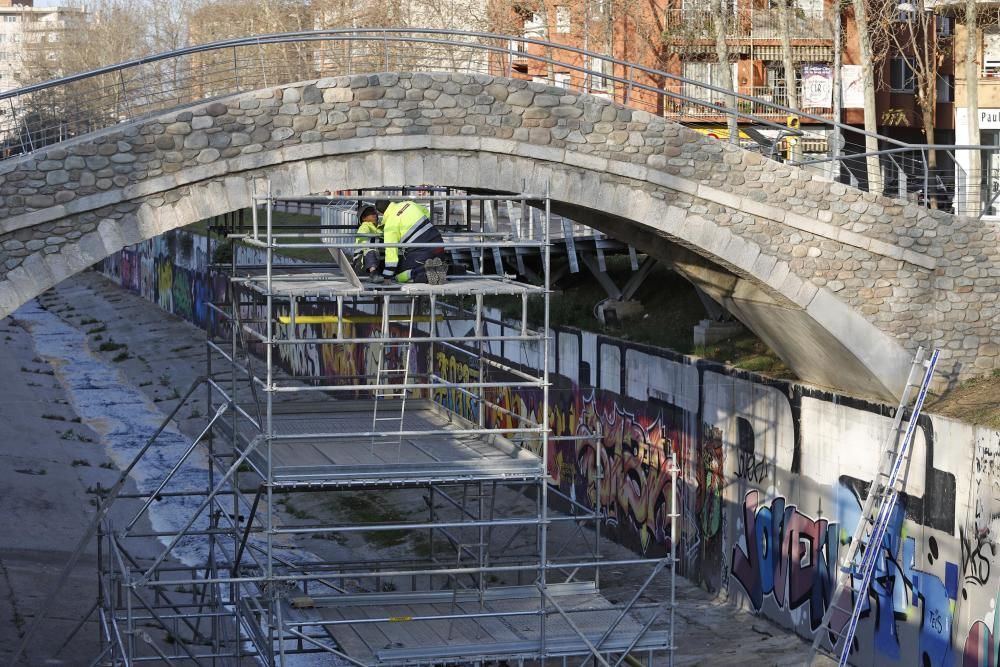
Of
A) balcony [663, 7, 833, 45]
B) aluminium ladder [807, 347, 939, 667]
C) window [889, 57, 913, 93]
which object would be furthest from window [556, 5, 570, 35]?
aluminium ladder [807, 347, 939, 667]

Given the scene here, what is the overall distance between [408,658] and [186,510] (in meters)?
14.4

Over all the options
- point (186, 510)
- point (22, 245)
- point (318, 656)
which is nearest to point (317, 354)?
point (186, 510)

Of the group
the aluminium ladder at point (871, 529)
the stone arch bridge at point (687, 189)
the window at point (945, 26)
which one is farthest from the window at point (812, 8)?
the aluminium ladder at point (871, 529)

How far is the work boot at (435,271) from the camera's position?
15023 mm

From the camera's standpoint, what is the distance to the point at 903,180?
19688 mm

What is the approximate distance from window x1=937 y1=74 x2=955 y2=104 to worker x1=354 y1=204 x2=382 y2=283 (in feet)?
98.5

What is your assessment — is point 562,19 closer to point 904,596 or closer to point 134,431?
point 134,431

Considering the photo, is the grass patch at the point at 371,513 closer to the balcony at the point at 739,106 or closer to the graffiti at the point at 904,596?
the graffiti at the point at 904,596

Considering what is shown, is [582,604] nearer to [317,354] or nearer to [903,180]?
[903,180]

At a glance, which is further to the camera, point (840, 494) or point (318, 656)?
point (318, 656)

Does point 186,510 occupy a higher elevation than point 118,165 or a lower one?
lower

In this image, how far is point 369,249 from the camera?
15.9m

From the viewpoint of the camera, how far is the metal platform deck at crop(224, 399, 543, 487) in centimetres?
1455

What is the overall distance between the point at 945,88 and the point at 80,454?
2730cm
